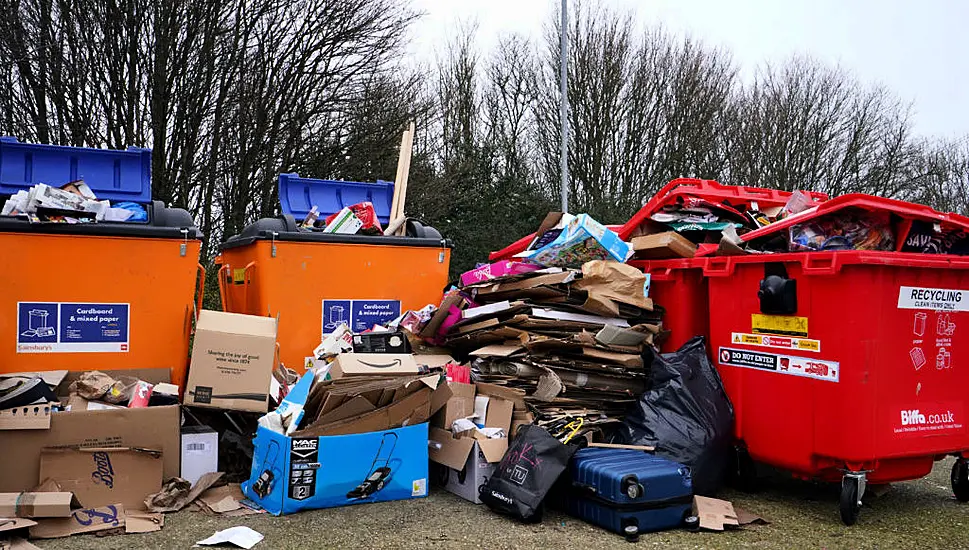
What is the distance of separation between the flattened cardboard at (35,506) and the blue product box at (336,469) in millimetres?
872

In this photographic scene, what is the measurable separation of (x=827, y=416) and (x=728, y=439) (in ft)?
2.06

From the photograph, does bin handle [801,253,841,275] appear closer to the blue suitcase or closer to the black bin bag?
the black bin bag

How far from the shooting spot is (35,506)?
3494 mm

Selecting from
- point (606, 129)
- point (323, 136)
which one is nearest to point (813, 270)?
point (323, 136)

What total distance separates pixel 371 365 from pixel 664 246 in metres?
2.04

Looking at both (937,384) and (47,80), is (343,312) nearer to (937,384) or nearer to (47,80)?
(937,384)

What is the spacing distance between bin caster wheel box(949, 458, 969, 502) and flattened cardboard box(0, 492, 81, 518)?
462 cm

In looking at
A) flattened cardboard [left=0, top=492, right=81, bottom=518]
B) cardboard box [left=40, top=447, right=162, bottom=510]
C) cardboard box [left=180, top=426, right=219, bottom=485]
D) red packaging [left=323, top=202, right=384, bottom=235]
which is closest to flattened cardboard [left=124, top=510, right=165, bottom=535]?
cardboard box [left=40, top=447, right=162, bottom=510]

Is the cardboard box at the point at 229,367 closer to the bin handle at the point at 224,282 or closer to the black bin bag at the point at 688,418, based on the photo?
the bin handle at the point at 224,282

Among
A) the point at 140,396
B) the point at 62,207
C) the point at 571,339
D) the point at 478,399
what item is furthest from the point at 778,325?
the point at 62,207

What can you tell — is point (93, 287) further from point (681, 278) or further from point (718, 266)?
point (718, 266)

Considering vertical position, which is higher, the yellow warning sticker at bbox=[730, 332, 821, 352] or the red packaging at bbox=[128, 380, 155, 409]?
the yellow warning sticker at bbox=[730, 332, 821, 352]

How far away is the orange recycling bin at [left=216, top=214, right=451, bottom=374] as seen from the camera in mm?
5309

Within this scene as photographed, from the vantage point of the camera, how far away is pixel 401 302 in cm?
571
